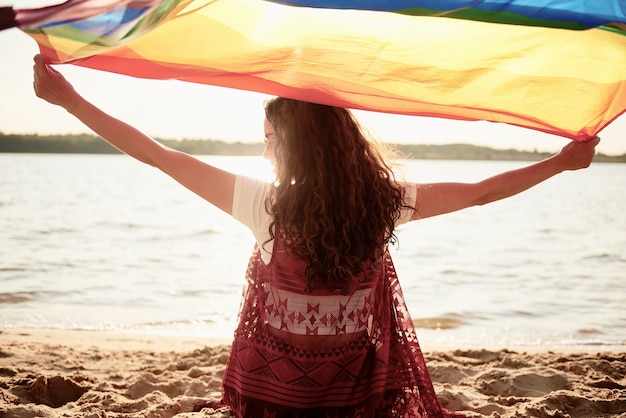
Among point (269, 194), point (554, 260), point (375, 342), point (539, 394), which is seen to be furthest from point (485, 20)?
point (554, 260)

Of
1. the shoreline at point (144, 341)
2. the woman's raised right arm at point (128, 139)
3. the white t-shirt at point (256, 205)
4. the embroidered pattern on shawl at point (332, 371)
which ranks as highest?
the woman's raised right arm at point (128, 139)

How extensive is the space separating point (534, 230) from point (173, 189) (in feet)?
49.2

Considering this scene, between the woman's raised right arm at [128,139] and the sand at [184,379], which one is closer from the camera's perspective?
the woman's raised right arm at [128,139]

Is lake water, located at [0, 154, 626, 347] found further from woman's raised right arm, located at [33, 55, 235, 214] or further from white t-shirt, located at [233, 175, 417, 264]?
woman's raised right arm, located at [33, 55, 235, 214]

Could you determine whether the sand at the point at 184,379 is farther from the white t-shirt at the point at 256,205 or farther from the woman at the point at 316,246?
the white t-shirt at the point at 256,205

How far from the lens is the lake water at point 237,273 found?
631cm

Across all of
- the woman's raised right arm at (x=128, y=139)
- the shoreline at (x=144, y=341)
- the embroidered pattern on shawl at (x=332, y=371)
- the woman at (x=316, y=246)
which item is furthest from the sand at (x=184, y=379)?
the woman's raised right arm at (x=128, y=139)

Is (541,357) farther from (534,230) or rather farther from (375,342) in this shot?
(534,230)

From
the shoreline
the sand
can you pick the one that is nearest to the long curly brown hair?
the sand

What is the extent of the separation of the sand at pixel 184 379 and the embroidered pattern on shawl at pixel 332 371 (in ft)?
1.11

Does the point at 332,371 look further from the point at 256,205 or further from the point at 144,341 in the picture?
the point at 144,341

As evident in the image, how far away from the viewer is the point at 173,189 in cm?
2502

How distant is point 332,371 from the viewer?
2518 millimetres

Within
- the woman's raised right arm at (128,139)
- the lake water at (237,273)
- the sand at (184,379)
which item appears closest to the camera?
the woman's raised right arm at (128,139)
